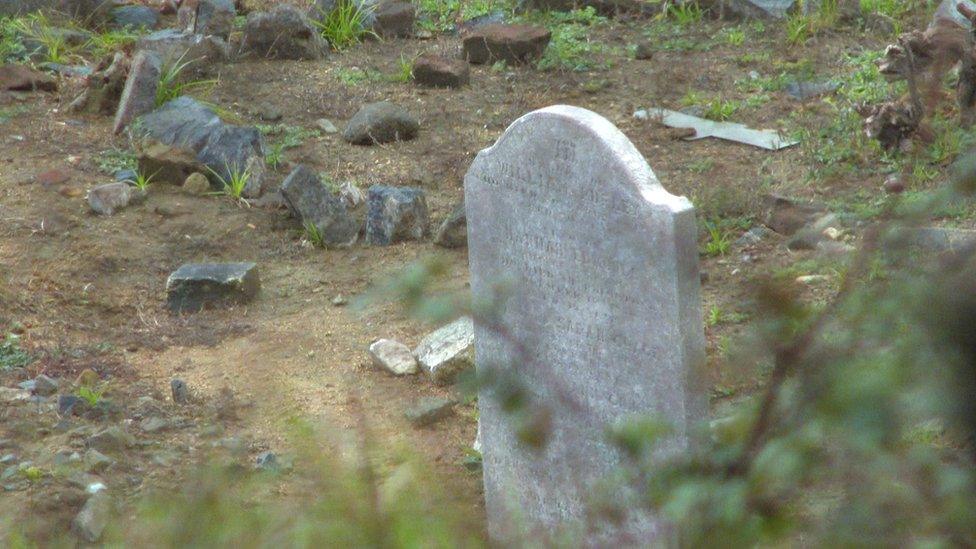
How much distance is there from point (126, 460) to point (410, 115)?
11.3 ft

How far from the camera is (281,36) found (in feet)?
27.9

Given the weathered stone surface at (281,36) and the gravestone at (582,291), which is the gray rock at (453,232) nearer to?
the gravestone at (582,291)

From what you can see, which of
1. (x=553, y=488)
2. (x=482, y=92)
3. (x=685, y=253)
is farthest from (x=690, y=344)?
(x=482, y=92)

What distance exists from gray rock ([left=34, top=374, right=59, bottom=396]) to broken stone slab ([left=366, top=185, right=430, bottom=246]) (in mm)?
1871

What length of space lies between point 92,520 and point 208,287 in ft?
6.35

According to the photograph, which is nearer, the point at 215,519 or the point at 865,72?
the point at 215,519

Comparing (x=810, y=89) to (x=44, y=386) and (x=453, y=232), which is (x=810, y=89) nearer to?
(x=453, y=232)

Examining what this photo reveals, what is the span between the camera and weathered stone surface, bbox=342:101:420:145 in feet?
24.1

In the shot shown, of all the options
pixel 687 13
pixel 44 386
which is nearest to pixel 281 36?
pixel 687 13

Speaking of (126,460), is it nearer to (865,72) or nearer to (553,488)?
(553,488)

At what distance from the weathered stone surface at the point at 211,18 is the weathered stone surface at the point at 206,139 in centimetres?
154

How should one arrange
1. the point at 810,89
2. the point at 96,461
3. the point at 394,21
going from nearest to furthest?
the point at 96,461, the point at 810,89, the point at 394,21

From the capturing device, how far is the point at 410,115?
7.45 meters

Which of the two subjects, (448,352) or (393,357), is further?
(393,357)
